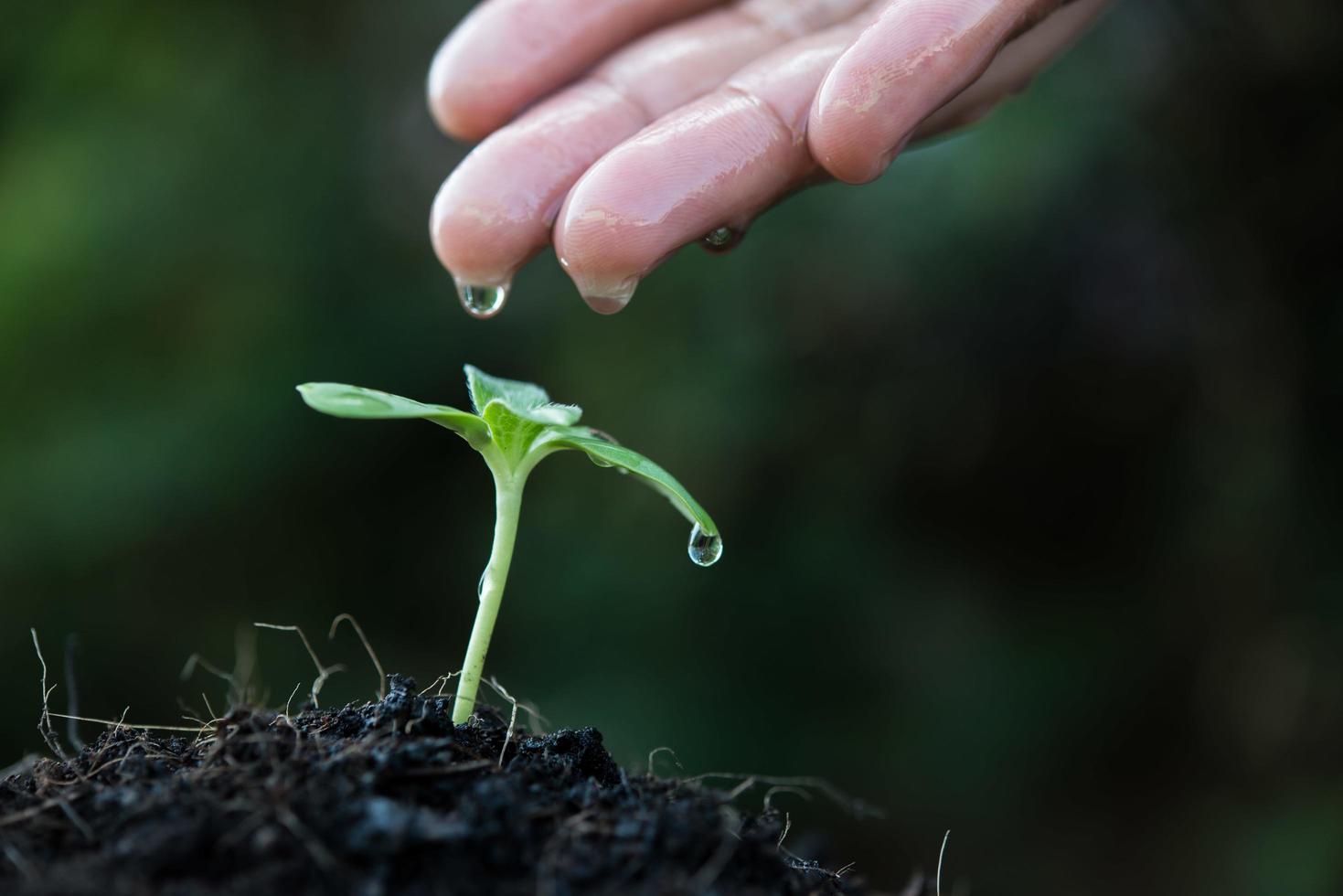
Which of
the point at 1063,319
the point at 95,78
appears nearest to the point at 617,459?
the point at 1063,319

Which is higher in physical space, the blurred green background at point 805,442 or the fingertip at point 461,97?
the fingertip at point 461,97

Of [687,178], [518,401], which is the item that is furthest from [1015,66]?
[518,401]

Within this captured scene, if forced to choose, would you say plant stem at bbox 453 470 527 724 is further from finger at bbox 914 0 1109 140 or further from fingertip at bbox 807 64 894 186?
finger at bbox 914 0 1109 140

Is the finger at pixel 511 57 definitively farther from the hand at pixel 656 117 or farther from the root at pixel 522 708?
the root at pixel 522 708

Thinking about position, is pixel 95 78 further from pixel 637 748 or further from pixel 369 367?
pixel 637 748

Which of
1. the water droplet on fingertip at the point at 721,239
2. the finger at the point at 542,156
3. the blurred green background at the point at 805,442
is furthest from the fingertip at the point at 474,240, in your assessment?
the blurred green background at the point at 805,442

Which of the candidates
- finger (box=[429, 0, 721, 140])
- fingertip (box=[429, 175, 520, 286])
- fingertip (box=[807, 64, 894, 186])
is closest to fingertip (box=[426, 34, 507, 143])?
Answer: finger (box=[429, 0, 721, 140])

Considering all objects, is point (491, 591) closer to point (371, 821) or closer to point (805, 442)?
point (371, 821)
